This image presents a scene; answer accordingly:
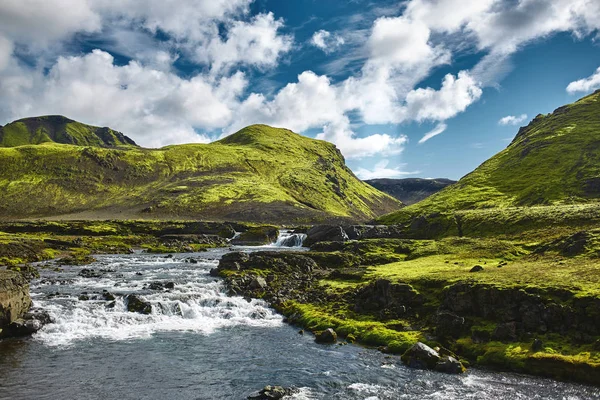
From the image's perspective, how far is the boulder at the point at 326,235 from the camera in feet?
411

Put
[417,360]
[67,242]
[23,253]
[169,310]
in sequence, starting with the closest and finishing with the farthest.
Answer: [417,360] → [169,310] → [23,253] → [67,242]

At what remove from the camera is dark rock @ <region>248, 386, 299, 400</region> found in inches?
1084

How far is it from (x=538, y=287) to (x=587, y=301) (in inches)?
170

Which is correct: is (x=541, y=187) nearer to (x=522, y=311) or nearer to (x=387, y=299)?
(x=387, y=299)

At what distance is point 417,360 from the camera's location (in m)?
33.2

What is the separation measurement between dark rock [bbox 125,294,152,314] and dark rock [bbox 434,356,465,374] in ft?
109

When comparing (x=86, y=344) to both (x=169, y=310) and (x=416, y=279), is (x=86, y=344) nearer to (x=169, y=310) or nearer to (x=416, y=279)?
(x=169, y=310)

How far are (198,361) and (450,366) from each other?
20.9m

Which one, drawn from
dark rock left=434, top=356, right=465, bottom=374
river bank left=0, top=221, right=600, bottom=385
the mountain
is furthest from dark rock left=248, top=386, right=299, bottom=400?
the mountain

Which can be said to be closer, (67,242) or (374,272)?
(374,272)

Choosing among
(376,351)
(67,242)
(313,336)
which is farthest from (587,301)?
(67,242)

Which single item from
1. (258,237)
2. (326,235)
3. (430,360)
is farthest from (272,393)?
(258,237)

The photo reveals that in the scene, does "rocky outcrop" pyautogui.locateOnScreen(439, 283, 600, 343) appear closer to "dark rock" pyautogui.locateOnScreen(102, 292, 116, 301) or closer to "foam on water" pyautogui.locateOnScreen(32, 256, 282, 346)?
"foam on water" pyautogui.locateOnScreen(32, 256, 282, 346)

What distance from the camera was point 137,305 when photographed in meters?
49.0
